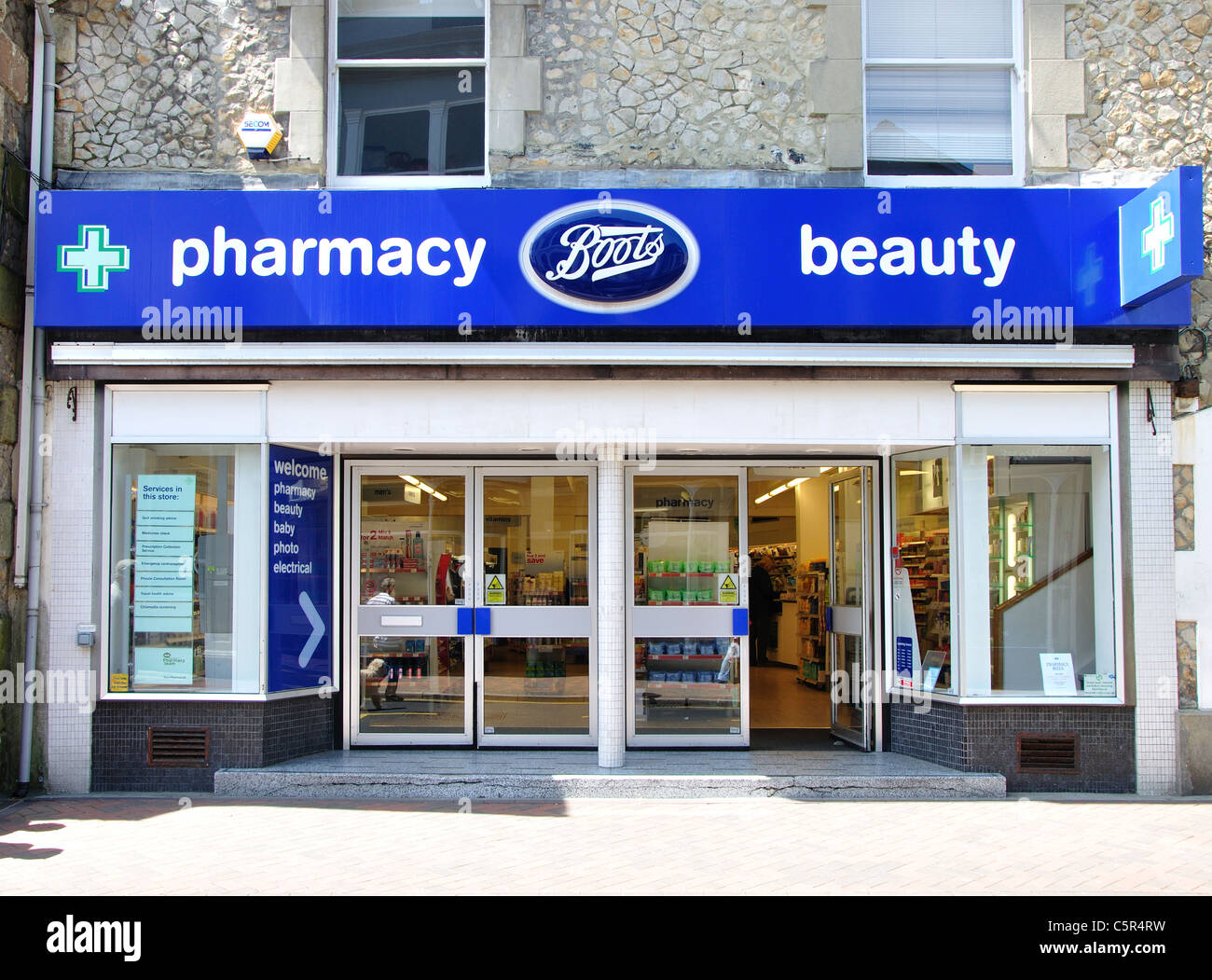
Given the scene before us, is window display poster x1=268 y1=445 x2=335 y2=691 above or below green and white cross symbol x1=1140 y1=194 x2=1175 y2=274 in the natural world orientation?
below

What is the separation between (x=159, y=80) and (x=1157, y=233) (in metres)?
7.51

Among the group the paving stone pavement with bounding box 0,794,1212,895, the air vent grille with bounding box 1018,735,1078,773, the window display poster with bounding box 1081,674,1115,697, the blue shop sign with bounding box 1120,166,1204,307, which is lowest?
the paving stone pavement with bounding box 0,794,1212,895

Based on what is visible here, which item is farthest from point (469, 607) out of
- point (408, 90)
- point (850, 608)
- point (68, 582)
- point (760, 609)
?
point (760, 609)

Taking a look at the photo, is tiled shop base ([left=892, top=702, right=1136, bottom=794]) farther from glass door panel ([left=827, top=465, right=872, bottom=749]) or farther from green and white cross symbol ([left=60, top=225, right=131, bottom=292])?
green and white cross symbol ([left=60, top=225, right=131, bottom=292])

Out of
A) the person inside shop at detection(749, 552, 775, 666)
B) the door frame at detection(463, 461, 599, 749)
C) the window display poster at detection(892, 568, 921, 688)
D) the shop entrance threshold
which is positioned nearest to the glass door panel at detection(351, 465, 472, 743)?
the door frame at detection(463, 461, 599, 749)

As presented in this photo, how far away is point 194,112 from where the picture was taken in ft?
26.3

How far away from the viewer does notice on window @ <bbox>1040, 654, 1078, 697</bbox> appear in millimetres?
7816

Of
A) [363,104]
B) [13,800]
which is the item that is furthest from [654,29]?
[13,800]

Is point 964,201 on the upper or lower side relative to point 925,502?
upper

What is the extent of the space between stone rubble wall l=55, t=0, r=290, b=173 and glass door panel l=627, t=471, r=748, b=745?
14.5ft

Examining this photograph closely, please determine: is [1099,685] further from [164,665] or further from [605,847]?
[164,665]

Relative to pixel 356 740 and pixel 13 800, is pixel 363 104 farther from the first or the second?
pixel 13 800

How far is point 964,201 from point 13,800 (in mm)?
8280

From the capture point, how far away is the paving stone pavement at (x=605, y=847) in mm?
5504
